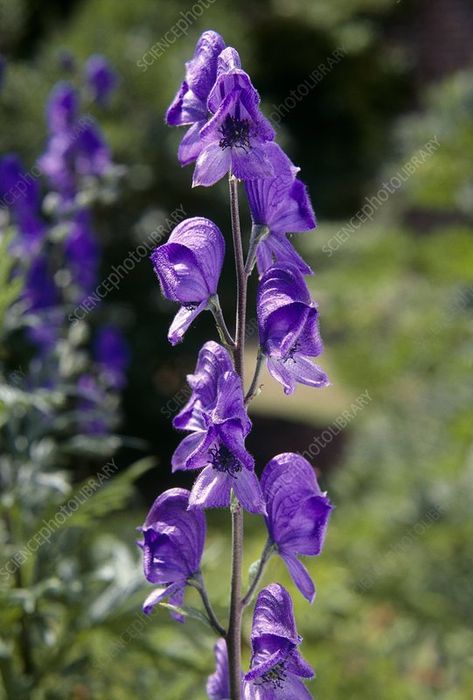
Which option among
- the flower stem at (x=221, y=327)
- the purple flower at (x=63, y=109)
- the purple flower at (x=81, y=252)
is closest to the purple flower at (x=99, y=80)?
the purple flower at (x=63, y=109)

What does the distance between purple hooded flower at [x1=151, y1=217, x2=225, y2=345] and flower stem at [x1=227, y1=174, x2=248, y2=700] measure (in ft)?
0.16

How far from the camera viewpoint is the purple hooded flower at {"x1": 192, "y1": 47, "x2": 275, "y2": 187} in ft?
3.26

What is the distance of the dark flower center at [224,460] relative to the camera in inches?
39.3

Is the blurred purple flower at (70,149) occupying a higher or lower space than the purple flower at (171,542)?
higher

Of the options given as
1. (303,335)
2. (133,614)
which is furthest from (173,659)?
(303,335)

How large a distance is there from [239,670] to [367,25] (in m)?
9.23

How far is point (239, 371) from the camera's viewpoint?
106 centimetres

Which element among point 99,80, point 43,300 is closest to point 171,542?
point 43,300

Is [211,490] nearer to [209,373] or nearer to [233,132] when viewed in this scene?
[209,373]

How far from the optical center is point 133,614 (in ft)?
5.94

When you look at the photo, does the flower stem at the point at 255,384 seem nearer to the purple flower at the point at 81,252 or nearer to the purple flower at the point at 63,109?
the purple flower at the point at 81,252

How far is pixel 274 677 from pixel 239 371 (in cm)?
37

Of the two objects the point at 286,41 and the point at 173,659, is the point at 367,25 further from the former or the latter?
the point at 173,659

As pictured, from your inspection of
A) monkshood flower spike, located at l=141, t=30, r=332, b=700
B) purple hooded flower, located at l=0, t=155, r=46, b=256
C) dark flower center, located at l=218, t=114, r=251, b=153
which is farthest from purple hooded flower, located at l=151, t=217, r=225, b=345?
purple hooded flower, located at l=0, t=155, r=46, b=256
